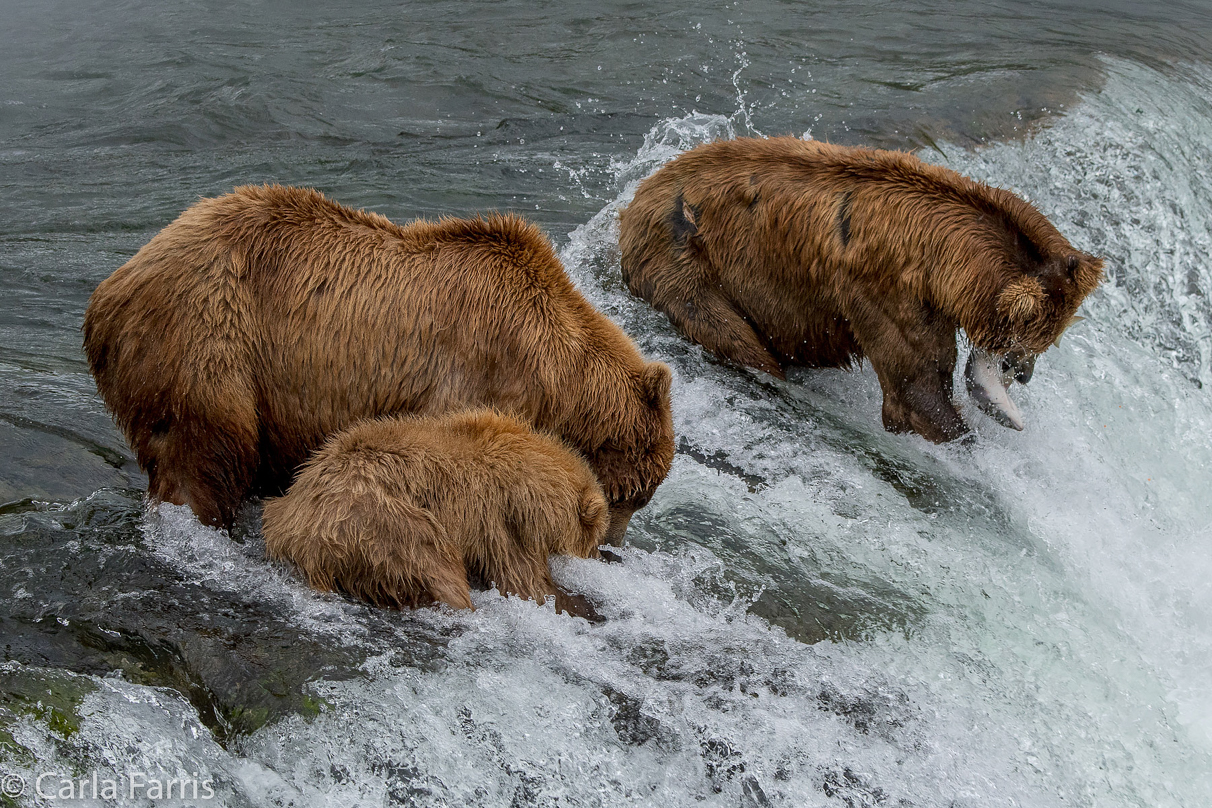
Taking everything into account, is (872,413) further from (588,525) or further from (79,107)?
(79,107)

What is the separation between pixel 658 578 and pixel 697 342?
238cm

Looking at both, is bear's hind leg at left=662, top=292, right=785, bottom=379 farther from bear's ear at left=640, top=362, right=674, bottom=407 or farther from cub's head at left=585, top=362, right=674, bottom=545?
bear's ear at left=640, top=362, right=674, bottom=407

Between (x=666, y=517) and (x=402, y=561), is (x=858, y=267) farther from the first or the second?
(x=402, y=561)

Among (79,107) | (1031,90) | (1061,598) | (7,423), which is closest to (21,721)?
(7,423)

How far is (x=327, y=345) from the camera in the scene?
4176 mm

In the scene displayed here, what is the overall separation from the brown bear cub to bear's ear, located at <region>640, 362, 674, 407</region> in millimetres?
498

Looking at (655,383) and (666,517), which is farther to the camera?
(666,517)

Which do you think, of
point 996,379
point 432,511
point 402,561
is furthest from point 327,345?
point 996,379

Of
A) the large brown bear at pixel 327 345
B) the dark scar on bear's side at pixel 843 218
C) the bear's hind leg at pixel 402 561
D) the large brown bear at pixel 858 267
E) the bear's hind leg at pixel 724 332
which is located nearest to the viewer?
the bear's hind leg at pixel 402 561

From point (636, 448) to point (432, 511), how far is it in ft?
3.43

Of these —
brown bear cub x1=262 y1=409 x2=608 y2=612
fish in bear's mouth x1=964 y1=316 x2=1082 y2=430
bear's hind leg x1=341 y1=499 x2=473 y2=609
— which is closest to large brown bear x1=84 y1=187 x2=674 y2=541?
brown bear cub x1=262 y1=409 x2=608 y2=612

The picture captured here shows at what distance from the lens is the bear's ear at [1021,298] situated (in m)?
5.64

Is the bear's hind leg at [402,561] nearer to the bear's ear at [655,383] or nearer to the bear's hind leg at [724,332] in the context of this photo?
the bear's ear at [655,383]

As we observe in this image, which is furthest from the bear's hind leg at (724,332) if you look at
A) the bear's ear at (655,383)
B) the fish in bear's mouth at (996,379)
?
the bear's ear at (655,383)
